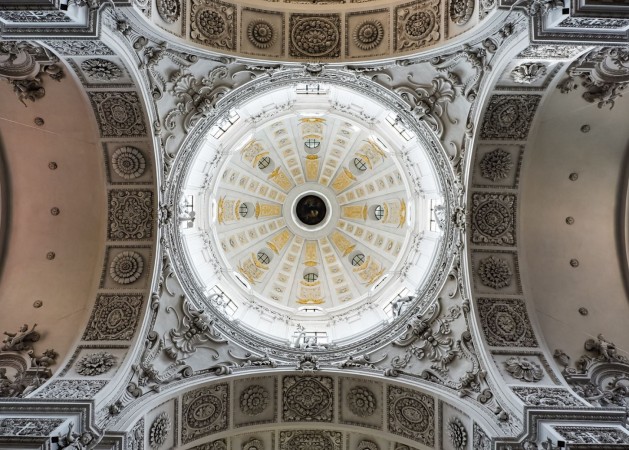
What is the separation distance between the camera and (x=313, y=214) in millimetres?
35094

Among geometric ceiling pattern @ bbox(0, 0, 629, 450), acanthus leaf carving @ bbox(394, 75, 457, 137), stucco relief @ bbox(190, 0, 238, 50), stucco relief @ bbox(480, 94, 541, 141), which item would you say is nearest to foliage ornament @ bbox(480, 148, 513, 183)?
geometric ceiling pattern @ bbox(0, 0, 629, 450)

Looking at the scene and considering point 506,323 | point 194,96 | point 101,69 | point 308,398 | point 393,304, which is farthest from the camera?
point 393,304

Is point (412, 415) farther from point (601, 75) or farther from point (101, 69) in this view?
point (101, 69)

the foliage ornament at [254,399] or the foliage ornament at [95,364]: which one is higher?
the foliage ornament at [95,364]

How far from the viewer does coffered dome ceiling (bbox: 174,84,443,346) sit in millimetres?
21969

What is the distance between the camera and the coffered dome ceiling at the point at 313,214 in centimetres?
2197

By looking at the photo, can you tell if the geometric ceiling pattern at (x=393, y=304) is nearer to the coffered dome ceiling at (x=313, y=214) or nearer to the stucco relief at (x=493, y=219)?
the stucco relief at (x=493, y=219)

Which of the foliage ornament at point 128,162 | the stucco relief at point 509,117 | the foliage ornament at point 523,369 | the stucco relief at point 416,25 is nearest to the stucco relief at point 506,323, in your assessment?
the foliage ornament at point 523,369

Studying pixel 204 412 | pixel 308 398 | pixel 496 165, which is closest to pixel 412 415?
pixel 308 398

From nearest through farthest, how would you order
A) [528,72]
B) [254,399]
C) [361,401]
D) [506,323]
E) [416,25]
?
1. [528,72]
2. [416,25]
3. [506,323]
4. [361,401]
5. [254,399]

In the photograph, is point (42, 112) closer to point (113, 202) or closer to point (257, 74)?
point (113, 202)

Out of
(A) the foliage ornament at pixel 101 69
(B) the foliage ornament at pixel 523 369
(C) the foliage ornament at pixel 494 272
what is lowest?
(B) the foliage ornament at pixel 523 369

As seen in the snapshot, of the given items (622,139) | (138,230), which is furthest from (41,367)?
(622,139)

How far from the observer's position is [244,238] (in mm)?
32125
